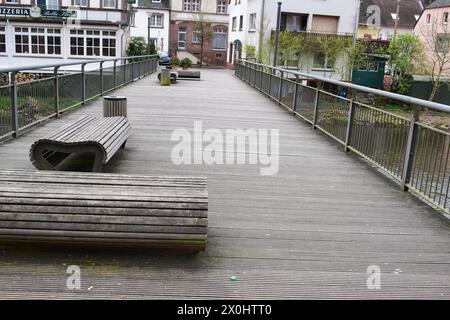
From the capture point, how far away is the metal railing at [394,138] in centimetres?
534

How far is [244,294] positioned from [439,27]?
53712 mm

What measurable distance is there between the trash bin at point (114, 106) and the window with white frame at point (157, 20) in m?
54.5

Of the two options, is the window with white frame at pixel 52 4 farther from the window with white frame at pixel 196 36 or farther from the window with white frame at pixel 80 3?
the window with white frame at pixel 196 36

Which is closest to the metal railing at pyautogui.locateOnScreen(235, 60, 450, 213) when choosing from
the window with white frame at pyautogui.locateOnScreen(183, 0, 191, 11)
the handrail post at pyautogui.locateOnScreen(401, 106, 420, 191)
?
the handrail post at pyautogui.locateOnScreen(401, 106, 420, 191)

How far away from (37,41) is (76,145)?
38480mm

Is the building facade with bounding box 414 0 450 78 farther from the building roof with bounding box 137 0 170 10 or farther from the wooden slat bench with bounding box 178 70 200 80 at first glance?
the building roof with bounding box 137 0 170 10

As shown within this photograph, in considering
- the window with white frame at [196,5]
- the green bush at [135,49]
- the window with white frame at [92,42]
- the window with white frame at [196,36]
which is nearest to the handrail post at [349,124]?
the window with white frame at [92,42]

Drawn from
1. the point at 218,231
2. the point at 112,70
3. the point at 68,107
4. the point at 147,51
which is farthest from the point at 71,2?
the point at 218,231

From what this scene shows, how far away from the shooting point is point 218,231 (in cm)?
436

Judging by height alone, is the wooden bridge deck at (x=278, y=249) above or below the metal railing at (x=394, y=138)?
below

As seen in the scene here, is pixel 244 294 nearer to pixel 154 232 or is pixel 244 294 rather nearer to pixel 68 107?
pixel 154 232

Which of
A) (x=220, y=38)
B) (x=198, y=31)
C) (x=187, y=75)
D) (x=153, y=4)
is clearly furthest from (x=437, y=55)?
(x=153, y=4)

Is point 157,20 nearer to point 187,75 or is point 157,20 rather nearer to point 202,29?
point 202,29
